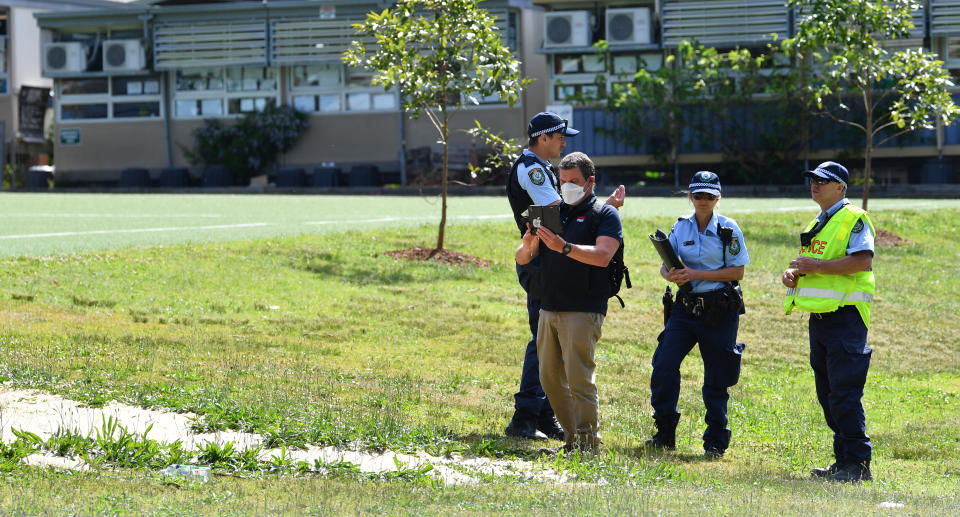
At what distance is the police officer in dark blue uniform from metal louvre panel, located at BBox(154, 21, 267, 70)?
3083 centimetres

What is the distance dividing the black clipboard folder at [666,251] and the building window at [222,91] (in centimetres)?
3132

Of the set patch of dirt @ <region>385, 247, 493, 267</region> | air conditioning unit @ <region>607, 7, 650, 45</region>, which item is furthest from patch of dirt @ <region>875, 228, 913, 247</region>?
air conditioning unit @ <region>607, 7, 650, 45</region>

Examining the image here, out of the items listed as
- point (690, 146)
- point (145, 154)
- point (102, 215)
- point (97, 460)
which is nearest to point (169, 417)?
point (97, 460)

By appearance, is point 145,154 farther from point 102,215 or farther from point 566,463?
point 566,463

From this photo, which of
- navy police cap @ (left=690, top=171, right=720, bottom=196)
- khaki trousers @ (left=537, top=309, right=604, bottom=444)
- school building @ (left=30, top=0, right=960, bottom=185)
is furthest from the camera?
school building @ (left=30, top=0, right=960, bottom=185)

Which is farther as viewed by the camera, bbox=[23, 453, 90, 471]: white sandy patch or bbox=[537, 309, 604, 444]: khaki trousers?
bbox=[537, 309, 604, 444]: khaki trousers

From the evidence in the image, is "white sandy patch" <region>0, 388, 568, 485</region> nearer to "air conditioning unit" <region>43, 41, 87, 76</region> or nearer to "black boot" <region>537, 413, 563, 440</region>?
"black boot" <region>537, 413, 563, 440</region>

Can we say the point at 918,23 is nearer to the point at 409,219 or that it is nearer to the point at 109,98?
the point at 409,219

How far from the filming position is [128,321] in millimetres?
11086

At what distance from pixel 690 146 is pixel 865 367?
2645 centimetres

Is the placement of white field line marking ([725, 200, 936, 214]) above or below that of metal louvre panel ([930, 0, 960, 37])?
below

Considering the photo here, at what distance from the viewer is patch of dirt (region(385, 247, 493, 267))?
15805 mm

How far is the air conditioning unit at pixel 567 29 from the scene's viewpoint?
34.6m

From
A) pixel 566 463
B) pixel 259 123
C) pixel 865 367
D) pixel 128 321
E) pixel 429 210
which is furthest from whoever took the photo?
pixel 259 123
